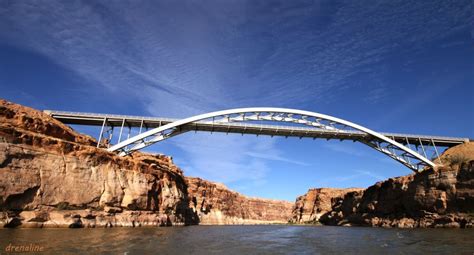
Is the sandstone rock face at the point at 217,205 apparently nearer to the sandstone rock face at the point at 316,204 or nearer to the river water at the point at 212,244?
the sandstone rock face at the point at 316,204

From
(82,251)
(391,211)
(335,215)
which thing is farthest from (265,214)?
(82,251)

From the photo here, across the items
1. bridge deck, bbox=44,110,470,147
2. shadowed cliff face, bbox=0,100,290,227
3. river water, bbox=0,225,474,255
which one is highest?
bridge deck, bbox=44,110,470,147

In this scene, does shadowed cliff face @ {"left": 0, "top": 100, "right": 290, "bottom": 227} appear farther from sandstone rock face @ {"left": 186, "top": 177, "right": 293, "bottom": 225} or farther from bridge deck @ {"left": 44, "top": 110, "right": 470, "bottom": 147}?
sandstone rock face @ {"left": 186, "top": 177, "right": 293, "bottom": 225}

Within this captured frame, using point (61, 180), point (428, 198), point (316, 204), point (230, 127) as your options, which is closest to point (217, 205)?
point (316, 204)

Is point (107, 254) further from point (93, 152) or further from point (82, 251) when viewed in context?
point (93, 152)

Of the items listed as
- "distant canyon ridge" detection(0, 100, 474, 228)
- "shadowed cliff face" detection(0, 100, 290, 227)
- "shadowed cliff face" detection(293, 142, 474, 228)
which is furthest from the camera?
"shadowed cliff face" detection(293, 142, 474, 228)

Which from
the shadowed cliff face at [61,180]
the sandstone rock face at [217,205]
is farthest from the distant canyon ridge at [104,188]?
the sandstone rock face at [217,205]

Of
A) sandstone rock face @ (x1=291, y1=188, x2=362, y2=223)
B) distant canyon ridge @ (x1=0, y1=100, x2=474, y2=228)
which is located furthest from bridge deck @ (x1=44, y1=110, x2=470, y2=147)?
sandstone rock face @ (x1=291, y1=188, x2=362, y2=223)
